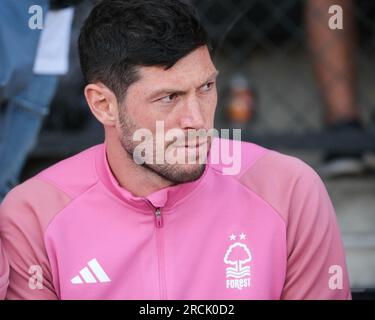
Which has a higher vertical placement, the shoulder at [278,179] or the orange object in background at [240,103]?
the orange object in background at [240,103]

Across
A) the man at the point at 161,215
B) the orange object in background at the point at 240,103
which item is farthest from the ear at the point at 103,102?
the orange object in background at the point at 240,103

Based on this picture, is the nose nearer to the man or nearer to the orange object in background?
the man

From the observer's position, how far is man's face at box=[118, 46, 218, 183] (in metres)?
2.00

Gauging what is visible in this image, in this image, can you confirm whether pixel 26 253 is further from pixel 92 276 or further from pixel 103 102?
pixel 103 102

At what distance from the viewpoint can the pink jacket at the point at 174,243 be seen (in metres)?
2.05

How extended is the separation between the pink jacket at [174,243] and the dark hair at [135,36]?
268 mm

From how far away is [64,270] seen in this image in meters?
2.05

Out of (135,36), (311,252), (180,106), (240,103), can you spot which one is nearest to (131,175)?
(180,106)

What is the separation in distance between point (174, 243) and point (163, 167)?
175 millimetres

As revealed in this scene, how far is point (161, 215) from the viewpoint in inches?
81.9

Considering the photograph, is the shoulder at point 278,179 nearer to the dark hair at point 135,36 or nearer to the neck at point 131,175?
the neck at point 131,175

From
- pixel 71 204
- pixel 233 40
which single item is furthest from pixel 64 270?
pixel 233 40

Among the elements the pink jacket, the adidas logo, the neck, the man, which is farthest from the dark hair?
the adidas logo
